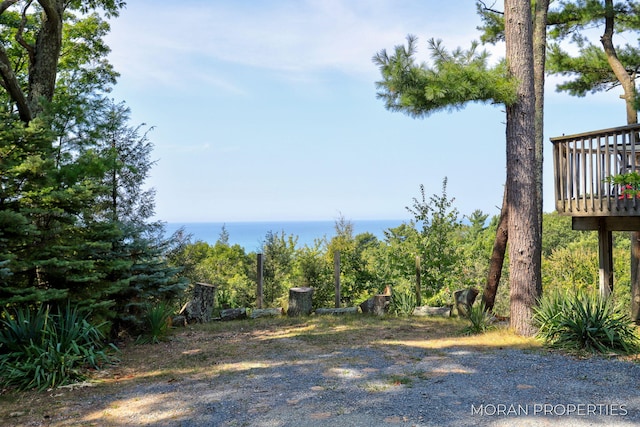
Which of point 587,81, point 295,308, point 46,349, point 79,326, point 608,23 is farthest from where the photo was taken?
point 587,81

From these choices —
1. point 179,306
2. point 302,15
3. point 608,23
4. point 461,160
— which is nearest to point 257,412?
point 179,306

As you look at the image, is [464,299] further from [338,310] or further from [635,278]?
[635,278]

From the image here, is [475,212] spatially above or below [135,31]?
below

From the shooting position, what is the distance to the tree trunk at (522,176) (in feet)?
21.4

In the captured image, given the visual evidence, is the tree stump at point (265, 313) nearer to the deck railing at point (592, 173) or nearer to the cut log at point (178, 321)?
the cut log at point (178, 321)

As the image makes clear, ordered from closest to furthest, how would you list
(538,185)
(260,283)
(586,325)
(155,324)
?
(586,325), (155,324), (538,185), (260,283)

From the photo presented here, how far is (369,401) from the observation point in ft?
12.2

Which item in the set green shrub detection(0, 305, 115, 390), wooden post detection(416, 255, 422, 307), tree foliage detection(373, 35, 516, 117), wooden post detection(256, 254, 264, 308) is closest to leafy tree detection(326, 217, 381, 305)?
wooden post detection(416, 255, 422, 307)

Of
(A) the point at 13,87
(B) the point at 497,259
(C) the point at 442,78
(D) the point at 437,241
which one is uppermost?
(C) the point at 442,78

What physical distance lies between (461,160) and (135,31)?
37.9 ft

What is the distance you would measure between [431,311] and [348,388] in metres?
5.03

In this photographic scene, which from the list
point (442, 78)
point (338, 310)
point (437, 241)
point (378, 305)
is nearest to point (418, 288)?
point (378, 305)

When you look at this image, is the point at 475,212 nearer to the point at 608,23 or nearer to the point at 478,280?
the point at 478,280

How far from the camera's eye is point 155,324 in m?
6.55
